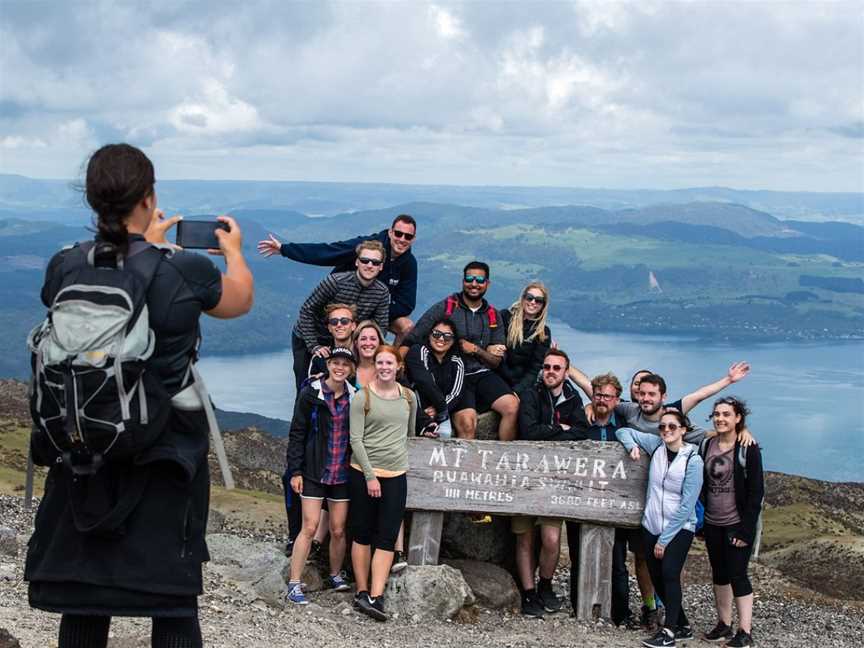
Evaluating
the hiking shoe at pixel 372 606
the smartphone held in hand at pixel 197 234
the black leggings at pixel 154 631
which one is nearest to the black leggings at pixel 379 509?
the hiking shoe at pixel 372 606

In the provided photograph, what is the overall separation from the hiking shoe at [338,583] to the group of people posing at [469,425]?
0.08ft

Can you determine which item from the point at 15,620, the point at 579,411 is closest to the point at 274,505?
the point at 579,411

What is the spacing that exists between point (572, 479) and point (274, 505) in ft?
74.4

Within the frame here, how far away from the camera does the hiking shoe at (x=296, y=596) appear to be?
1117cm

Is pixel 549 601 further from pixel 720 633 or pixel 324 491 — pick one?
pixel 324 491

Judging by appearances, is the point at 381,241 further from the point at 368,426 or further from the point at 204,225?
the point at 204,225

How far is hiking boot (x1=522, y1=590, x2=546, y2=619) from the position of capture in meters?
12.5

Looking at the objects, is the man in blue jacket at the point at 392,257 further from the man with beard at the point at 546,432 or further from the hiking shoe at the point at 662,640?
the hiking shoe at the point at 662,640

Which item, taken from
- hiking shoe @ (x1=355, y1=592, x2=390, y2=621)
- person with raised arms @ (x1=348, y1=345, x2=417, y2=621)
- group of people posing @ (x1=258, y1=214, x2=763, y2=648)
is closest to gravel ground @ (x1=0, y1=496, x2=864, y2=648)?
hiking shoe @ (x1=355, y1=592, x2=390, y2=621)

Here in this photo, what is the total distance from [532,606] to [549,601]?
0.27 meters

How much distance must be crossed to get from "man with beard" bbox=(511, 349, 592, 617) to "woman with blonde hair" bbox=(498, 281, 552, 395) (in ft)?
1.02

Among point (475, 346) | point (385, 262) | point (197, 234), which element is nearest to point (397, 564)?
point (475, 346)

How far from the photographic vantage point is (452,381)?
12.1 metres

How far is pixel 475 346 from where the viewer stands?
1209cm
